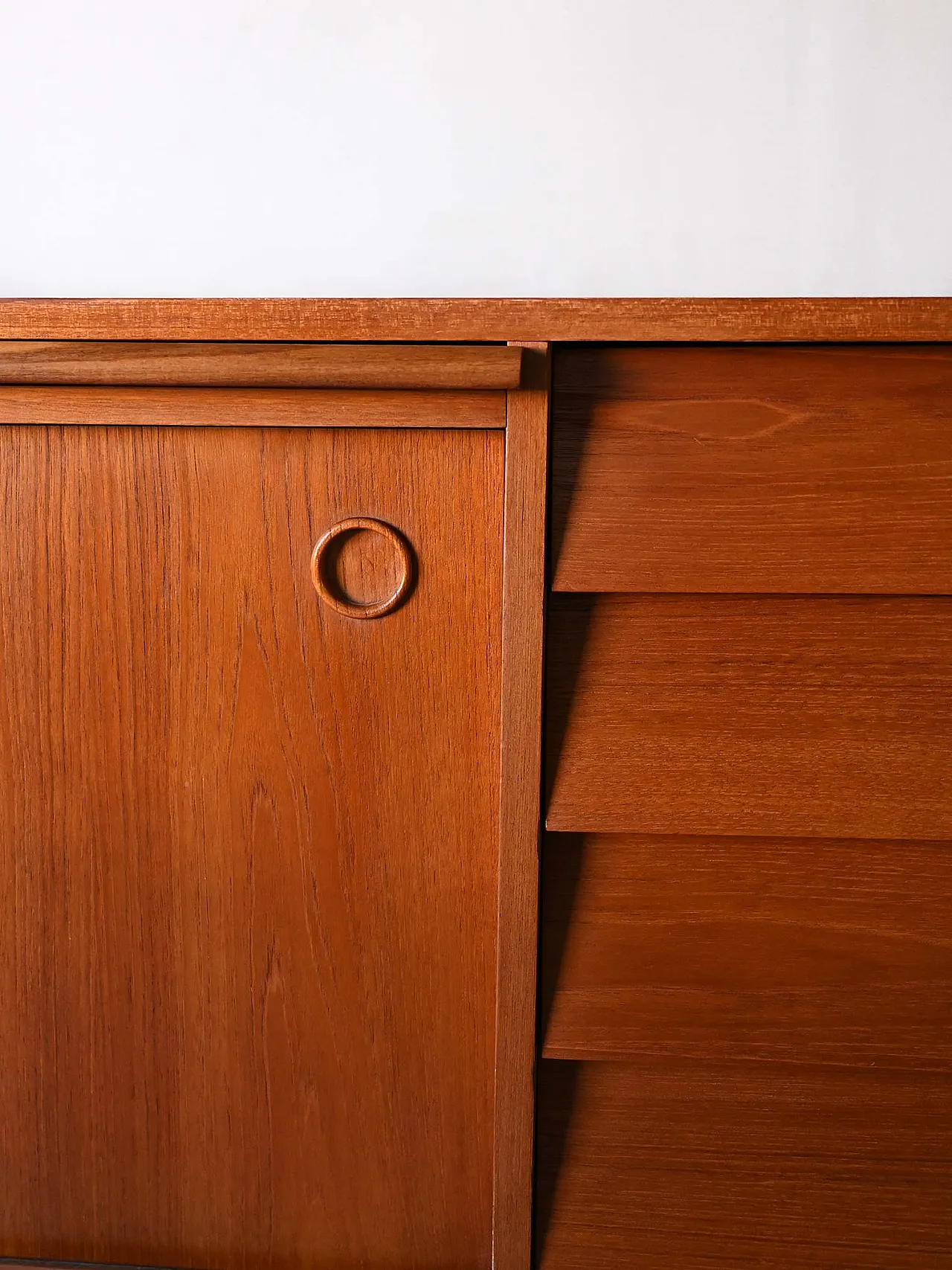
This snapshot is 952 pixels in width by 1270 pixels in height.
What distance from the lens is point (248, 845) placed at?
544 millimetres

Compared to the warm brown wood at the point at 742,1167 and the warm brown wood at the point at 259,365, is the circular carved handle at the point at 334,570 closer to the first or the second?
the warm brown wood at the point at 259,365

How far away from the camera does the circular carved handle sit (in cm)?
53

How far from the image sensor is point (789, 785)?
1.70 feet

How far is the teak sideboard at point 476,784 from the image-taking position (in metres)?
0.51

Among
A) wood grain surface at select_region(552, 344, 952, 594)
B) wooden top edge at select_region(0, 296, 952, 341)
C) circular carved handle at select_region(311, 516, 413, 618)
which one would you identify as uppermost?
wooden top edge at select_region(0, 296, 952, 341)

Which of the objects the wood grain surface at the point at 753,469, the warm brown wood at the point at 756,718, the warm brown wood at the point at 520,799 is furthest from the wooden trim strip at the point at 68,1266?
the wood grain surface at the point at 753,469

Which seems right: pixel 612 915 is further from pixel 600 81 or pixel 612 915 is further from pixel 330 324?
pixel 600 81

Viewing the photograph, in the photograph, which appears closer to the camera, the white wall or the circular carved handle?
the circular carved handle

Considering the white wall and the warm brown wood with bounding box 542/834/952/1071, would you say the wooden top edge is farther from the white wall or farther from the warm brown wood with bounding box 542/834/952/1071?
the white wall

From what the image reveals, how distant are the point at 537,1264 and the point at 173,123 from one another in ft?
3.34

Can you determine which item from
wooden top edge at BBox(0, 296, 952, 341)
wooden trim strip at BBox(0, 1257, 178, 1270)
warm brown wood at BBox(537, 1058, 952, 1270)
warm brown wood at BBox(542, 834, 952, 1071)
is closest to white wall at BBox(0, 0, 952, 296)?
wooden top edge at BBox(0, 296, 952, 341)

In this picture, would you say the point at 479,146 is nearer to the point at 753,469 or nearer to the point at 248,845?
the point at 753,469

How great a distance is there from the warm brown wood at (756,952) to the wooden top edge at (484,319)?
0.29 m

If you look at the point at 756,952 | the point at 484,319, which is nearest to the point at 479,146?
the point at 484,319
